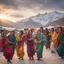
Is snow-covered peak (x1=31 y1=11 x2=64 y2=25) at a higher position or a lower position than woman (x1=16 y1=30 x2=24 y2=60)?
higher

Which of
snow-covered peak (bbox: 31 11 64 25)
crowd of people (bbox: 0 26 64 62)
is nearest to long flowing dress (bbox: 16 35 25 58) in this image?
crowd of people (bbox: 0 26 64 62)

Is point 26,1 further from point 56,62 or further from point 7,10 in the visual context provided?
point 56,62

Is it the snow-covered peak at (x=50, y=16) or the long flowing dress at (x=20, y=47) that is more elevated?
the snow-covered peak at (x=50, y=16)

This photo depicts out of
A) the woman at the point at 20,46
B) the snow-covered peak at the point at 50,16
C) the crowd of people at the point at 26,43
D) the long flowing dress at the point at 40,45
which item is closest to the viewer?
the crowd of people at the point at 26,43

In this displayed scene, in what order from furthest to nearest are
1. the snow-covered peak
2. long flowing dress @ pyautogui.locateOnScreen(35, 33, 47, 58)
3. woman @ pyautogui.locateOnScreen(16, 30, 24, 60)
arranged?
the snow-covered peak
woman @ pyautogui.locateOnScreen(16, 30, 24, 60)
long flowing dress @ pyautogui.locateOnScreen(35, 33, 47, 58)

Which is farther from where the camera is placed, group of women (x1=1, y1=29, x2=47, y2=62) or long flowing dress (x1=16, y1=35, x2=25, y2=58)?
long flowing dress (x1=16, y1=35, x2=25, y2=58)

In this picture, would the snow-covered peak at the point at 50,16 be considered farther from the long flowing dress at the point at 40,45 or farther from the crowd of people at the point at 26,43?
the long flowing dress at the point at 40,45

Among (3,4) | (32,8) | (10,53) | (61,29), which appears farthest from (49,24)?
(10,53)

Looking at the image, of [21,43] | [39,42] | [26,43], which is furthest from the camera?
[21,43]

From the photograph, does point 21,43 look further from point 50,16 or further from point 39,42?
point 50,16

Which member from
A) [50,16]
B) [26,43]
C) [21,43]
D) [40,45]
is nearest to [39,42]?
[40,45]

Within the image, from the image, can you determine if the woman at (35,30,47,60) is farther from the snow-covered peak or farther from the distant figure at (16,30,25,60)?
the snow-covered peak

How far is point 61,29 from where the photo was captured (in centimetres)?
915

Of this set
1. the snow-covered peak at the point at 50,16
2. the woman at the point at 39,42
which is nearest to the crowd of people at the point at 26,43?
the woman at the point at 39,42
